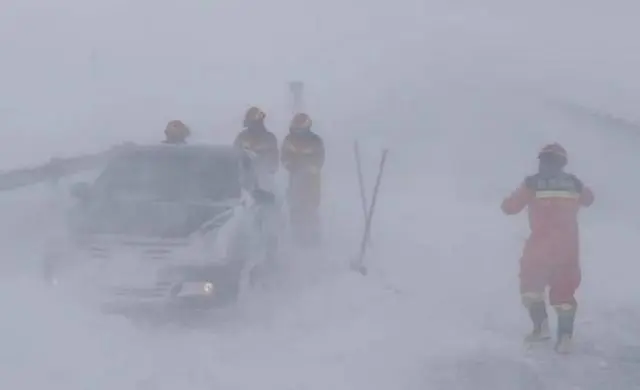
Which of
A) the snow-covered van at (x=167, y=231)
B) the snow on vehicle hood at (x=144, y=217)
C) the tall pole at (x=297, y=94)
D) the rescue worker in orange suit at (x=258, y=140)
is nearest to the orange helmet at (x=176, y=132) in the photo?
the rescue worker in orange suit at (x=258, y=140)

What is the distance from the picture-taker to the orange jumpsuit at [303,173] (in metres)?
13.5

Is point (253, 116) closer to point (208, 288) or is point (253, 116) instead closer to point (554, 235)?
point (208, 288)

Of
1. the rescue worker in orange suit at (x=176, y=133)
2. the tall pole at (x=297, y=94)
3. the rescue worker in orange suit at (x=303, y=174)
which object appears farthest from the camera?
the tall pole at (x=297, y=94)

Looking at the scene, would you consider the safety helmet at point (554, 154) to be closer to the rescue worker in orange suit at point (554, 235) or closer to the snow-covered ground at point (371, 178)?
the rescue worker in orange suit at point (554, 235)

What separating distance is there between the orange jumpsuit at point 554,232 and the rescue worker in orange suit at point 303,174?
4598 millimetres

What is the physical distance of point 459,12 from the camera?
45.6 meters

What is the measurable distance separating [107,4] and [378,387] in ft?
170

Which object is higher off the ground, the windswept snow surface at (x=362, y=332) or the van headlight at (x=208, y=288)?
the van headlight at (x=208, y=288)

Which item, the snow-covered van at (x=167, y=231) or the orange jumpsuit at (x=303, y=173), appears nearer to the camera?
the snow-covered van at (x=167, y=231)

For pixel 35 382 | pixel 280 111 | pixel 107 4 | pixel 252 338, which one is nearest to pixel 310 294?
pixel 252 338

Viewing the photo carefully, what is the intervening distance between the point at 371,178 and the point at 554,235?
12888 mm

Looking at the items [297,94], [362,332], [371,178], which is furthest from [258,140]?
[297,94]

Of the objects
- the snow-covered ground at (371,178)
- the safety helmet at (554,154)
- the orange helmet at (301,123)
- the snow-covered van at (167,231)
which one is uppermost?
the safety helmet at (554,154)

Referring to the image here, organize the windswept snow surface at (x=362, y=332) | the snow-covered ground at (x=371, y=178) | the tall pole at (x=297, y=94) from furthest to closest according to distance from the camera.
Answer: the tall pole at (x=297, y=94)
the snow-covered ground at (x=371, y=178)
the windswept snow surface at (x=362, y=332)
